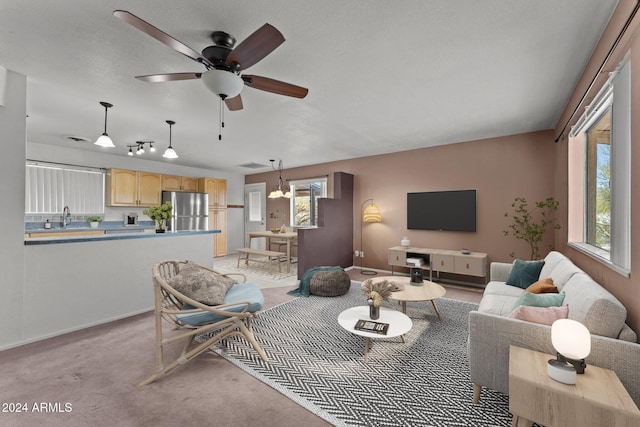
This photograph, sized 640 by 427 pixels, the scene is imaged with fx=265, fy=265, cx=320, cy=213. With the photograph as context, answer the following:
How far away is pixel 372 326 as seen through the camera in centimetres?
223

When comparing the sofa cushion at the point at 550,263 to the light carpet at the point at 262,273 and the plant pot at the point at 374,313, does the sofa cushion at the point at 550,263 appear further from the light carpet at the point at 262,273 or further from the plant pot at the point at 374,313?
the light carpet at the point at 262,273

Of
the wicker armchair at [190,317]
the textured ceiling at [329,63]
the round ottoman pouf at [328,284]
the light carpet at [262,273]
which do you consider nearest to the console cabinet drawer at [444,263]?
the round ottoman pouf at [328,284]

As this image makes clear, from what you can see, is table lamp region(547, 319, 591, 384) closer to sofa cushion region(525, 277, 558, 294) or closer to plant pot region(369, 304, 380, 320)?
sofa cushion region(525, 277, 558, 294)

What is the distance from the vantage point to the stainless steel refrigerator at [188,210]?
6.22 m

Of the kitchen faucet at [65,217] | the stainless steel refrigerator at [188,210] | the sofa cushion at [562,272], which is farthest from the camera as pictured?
the stainless steel refrigerator at [188,210]

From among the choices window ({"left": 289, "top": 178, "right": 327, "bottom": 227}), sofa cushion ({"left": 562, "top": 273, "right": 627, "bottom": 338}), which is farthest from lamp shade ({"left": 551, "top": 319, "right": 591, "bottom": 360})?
window ({"left": 289, "top": 178, "right": 327, "bottom": 227})

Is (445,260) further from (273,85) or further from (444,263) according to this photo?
(273,85)

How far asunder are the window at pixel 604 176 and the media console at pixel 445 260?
134 centimetres

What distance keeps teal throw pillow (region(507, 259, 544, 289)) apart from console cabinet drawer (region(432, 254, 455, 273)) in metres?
1.24

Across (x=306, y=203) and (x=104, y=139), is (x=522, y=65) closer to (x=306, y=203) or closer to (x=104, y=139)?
(x=104, y=139)

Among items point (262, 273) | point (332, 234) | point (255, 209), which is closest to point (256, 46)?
point (332, 234)

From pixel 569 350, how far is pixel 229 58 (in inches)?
100

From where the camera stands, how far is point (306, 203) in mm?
7078

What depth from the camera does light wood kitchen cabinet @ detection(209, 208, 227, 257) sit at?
23.4ft
